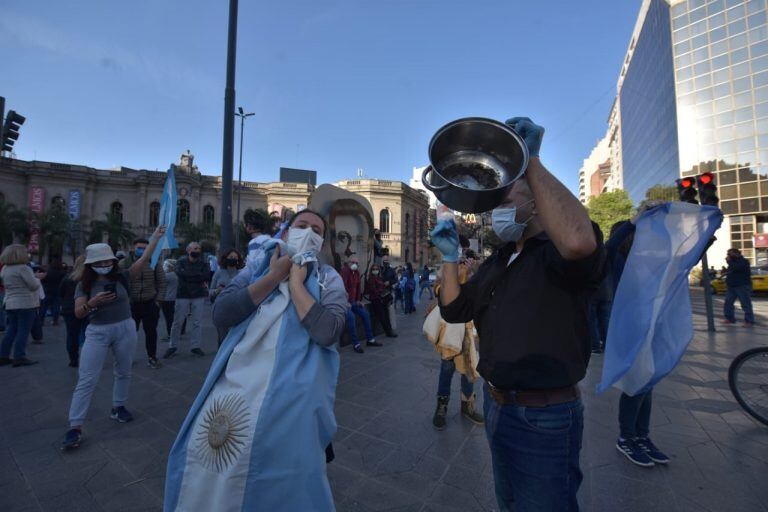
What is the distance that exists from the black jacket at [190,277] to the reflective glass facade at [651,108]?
40368 mm

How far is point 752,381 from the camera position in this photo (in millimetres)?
3758

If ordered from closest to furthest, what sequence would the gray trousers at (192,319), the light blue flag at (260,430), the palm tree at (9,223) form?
the light blue flag at (260,430), the gray trousers at (192,319), the palm tree at (9,223)

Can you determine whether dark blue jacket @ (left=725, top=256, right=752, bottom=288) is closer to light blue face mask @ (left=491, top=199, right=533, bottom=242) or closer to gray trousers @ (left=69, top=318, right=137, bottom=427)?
light blue face mask @ (left=491, top=199, right=533, bottom=242)

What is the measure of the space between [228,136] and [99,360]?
3778 mm

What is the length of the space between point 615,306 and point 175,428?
13.3ft

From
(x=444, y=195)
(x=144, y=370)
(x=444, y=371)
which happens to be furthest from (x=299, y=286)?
(x=144, y=370)

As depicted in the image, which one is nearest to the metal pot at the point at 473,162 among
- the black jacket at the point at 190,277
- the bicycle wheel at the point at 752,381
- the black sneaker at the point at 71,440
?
the black sneaker at the point at 71,440

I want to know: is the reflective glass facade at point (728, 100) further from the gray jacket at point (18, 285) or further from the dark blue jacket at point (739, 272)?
the gray jacket at point (18, 285)

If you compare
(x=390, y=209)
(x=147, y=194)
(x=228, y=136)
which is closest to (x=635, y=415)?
(x=228, y=136)

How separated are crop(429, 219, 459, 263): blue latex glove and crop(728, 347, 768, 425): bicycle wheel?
4.04 meters

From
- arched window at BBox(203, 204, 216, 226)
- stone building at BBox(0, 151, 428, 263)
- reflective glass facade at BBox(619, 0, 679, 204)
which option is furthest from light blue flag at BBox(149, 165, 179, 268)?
arched window at BBox(203, 204, 216, 226)

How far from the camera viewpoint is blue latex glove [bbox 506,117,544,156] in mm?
1400

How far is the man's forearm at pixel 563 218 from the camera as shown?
1222 millimetres

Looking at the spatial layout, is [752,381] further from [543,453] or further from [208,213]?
[208,213]
